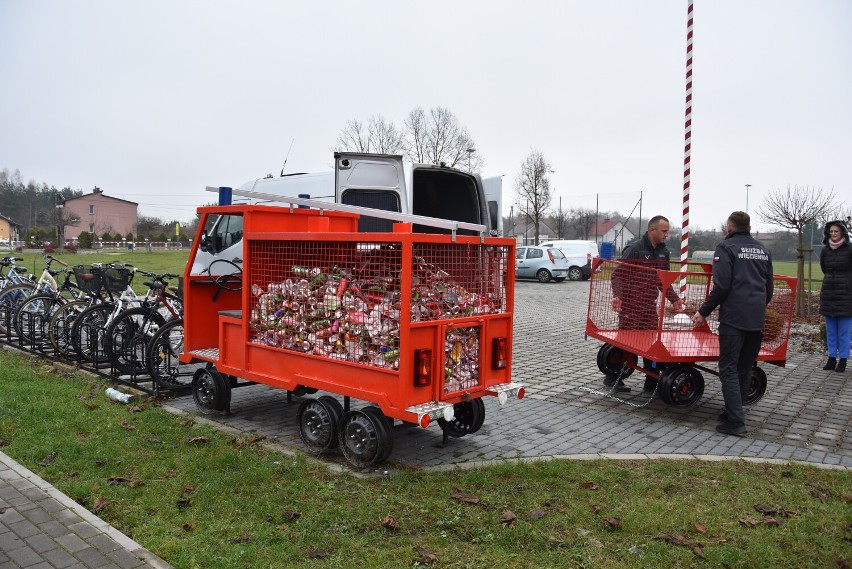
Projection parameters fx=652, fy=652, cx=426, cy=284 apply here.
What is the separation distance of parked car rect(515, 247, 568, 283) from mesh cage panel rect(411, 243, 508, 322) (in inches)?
893

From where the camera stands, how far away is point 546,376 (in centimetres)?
829

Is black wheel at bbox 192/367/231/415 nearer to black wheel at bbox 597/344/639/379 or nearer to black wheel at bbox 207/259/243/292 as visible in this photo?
black wheel at bbox 207/259/243/292

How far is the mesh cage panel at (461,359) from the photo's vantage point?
490 cm

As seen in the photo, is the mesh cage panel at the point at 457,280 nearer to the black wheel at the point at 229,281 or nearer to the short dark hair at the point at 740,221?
the short dark hair at the point at 740,221

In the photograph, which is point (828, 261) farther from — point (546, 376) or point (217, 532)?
point (217, 532)

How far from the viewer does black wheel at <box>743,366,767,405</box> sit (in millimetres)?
6734

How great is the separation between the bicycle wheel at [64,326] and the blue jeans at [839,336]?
32.9 ft

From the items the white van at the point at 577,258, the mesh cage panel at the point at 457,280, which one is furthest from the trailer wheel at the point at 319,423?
the white van at the point at 577,258

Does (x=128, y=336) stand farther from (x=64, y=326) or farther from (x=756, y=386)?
(x=756, y=386)

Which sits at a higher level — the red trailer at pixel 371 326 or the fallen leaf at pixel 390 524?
the red trailer at pixel 371 326

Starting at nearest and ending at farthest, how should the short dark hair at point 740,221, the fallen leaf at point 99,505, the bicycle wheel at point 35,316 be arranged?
1. the fallen leaf at point 99,505
2. the short dark hair at point 740,221
3. the bicycle wheel at point 35,316

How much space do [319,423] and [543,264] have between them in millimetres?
23739

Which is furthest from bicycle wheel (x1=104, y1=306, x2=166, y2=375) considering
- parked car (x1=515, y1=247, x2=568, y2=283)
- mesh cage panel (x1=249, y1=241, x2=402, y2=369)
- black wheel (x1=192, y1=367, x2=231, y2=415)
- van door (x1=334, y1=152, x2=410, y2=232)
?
parked car (x1=515, y1=247, x2=568, y2=283)

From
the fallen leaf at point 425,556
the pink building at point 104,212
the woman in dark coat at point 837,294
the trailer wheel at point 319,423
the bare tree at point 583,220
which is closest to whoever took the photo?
the fallen leaf at point 425,556
